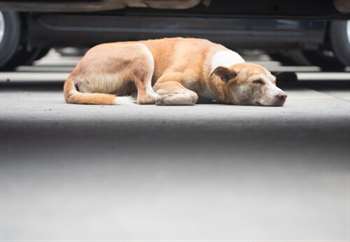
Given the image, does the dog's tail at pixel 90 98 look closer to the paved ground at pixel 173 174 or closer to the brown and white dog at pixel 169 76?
the brown and white dog at pixel 169 76

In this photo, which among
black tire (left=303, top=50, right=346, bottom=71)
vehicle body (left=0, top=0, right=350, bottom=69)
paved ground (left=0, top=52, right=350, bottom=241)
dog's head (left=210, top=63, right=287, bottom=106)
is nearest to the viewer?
paved ground (left=0, top=52, right=350, bottom=241)

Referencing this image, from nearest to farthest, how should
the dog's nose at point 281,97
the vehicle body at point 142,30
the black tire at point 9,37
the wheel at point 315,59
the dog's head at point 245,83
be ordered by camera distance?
the dog's nose at point 281,97, the dog's head at point 245,83, the vehicle body at point 142,30, the black tire at point 9,37, the wheel at point 315,59

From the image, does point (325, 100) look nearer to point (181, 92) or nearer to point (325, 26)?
point (181, 92)

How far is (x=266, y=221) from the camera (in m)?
1.78

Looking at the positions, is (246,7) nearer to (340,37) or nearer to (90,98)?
(90,98)

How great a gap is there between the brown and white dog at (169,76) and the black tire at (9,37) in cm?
102

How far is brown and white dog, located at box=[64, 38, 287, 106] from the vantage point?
13.8ft

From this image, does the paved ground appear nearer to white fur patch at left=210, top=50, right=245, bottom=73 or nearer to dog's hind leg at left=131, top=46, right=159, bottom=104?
dog's hind leg at left=131, top=46, right=159, bottom=104

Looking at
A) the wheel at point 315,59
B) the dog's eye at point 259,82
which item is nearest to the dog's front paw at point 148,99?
the dog's eye at point 259,82

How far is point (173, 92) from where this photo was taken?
4242 millimetres

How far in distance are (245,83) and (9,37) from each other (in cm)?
203

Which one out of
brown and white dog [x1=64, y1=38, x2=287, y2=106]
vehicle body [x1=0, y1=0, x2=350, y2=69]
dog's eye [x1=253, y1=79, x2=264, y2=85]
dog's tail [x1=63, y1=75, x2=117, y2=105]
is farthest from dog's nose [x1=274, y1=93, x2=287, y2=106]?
dog's tail [x1=63, y1=75, x2=117, y2=105]

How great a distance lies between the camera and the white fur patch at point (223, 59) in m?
4.37

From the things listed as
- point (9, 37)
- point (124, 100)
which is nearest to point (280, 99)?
point (124, 100)
